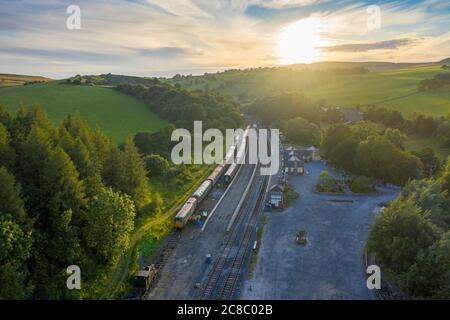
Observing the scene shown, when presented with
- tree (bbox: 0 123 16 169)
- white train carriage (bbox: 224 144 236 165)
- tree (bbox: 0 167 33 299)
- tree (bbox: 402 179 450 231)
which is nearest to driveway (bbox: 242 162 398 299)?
tree (bbox: 402 179 450 231)

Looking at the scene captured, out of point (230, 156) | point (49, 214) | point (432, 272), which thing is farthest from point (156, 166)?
point (432, 272)

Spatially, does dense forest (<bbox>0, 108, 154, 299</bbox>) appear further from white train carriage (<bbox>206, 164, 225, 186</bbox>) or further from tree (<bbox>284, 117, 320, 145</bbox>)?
tree (<bbox>284, 117, 320, 145</bbox>)

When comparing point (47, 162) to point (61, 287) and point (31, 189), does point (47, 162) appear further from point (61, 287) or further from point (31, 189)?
point (61, 287)

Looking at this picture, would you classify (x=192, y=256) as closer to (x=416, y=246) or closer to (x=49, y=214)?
(x=49, y=214)

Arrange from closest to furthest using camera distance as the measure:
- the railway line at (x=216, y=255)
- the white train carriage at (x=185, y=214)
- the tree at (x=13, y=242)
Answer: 1. the tree at (x=13, y=242)
2. the railway line at (x=216, y=255)
3. the white train carriage at (x=185, y=214)

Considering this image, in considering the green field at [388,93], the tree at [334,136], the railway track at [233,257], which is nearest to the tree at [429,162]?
the tree at [334,136]

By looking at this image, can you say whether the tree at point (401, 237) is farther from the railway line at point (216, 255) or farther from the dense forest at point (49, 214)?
the dense forest at point (49, 214)
